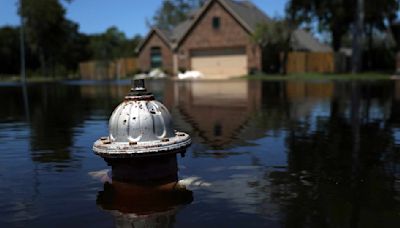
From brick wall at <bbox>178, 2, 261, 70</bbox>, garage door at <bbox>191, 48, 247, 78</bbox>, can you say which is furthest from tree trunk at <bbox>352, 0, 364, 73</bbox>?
garage door at <bbox>191, 48, 247, 78</bbox>

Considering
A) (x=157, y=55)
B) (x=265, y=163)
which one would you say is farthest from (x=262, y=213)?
(x=157, y=55)

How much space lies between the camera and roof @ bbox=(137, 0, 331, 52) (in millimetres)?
51625

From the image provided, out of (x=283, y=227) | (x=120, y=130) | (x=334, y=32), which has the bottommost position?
(x=283, y=227)

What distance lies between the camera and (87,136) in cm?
1141

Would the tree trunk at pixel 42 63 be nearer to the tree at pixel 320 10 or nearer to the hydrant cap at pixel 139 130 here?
the tree at pixel 320 10

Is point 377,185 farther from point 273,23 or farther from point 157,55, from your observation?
point 157,55

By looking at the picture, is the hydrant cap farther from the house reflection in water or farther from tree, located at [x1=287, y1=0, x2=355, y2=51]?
tree, located at [x1=287, y1=0, x2=355, y2=51]

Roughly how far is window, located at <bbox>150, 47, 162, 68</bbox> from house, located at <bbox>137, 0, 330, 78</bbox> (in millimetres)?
2041

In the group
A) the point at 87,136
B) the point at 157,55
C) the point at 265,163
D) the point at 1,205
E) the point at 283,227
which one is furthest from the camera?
the point at 157,55

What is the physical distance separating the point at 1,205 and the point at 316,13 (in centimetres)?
4449

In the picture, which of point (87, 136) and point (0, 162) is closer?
point (0, 162)

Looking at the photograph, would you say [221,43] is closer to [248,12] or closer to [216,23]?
[216,23]

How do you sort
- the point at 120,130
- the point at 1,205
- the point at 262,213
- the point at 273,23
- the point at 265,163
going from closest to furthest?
the point at 262,213
the point at 1,205
the point at 120,130
the point at 265,163
the point at 273,23

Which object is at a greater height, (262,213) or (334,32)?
(334,32)
